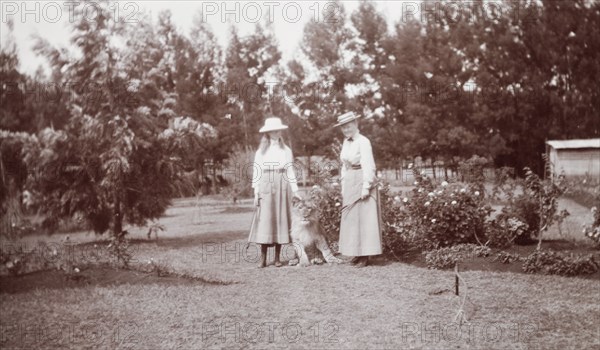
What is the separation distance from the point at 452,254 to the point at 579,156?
21.9 m

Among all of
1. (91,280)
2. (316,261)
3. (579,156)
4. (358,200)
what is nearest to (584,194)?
(579,156)

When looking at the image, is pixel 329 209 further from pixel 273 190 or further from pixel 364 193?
pixel 364 193

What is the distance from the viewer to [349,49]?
148ft

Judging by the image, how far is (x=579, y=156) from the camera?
27.5 m

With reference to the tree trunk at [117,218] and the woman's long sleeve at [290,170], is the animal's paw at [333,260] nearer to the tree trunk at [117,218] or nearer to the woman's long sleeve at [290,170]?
the woman's long sleeve at [290,170]

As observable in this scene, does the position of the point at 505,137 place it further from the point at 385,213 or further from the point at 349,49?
the point at 385,213

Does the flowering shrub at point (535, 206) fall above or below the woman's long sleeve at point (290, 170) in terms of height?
below

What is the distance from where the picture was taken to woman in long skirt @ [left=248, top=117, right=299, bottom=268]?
9445 millimetres

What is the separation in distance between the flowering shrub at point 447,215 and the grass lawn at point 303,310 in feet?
3.75

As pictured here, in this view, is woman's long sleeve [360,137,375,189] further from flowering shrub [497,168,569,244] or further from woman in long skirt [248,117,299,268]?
flowering shrub [497,168,569,244]

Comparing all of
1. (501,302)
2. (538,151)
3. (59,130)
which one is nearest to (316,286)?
(501,302)

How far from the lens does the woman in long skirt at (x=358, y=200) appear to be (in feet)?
29.6

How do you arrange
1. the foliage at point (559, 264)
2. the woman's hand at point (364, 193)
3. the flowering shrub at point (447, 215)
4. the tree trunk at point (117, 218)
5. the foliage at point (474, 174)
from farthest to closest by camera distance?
the tree trunk at point (117, 218) → the foliage at point (474, 174) → the flowering shrub at point (447, 215) → the woman's hand at point (364, 193) → the foliage at point (559, 264)

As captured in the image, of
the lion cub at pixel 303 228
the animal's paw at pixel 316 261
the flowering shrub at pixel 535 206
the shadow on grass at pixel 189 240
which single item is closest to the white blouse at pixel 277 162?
the lion cub at pixel 303 228
